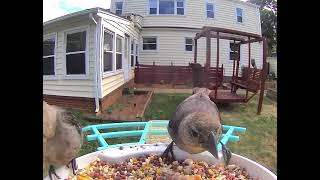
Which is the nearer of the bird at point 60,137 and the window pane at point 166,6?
the bird at point 60,137

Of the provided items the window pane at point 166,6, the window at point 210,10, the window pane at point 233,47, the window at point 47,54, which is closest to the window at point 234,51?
the window pane at point 233,47

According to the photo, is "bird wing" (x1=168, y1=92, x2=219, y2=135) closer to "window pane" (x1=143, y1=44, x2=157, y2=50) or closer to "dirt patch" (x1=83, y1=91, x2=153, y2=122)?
"dirt patch" (x1=83, y1=91, x2=153, y2=122)

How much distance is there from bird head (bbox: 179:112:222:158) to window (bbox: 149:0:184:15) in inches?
25.4

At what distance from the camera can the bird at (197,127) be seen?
1.19 ft

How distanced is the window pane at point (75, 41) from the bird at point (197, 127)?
166 mm

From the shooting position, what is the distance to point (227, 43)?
1.01m

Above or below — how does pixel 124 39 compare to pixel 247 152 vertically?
above

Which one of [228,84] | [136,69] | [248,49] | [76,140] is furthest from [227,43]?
Answer: [76,140]

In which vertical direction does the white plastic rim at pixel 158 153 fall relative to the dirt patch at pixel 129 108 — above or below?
below

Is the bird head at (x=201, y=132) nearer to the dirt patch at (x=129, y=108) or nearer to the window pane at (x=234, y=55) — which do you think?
the dirt patch at (x=129, y=108)

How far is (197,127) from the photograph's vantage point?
375 mm
